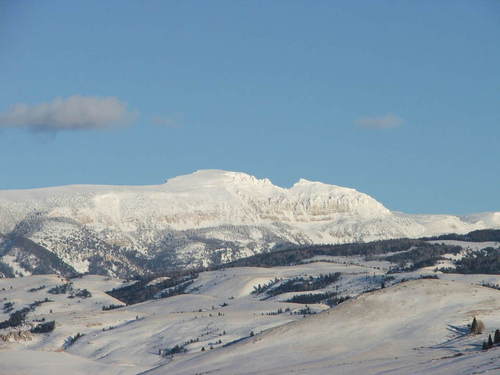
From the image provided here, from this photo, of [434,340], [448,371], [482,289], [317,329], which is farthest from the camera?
[482,289]

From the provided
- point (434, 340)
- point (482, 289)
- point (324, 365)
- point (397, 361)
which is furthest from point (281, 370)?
point (482, 289)

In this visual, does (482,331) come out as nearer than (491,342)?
No

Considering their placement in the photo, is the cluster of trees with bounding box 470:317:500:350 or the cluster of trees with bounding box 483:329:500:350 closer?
the cluster of trees with bounding box 483:329:500:350

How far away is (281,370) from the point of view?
137m

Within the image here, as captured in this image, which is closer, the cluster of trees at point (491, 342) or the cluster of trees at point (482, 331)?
the cluster of trees at point (491, 342)

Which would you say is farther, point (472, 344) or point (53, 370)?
point (53, 370)

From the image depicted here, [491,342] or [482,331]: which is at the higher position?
[482,331]

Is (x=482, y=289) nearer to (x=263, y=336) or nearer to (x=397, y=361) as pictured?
(x=263, y=336)

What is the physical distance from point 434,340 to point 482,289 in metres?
27.1

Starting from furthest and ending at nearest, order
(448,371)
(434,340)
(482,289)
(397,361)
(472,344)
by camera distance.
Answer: (482,289), (434,340), (472,344), (397,361), (448,371)

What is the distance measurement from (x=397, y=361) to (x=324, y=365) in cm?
1037

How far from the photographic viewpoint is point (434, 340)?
152875mm

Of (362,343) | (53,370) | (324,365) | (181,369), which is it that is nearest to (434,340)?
(362,343)

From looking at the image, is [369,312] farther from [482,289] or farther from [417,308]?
[482,289]
